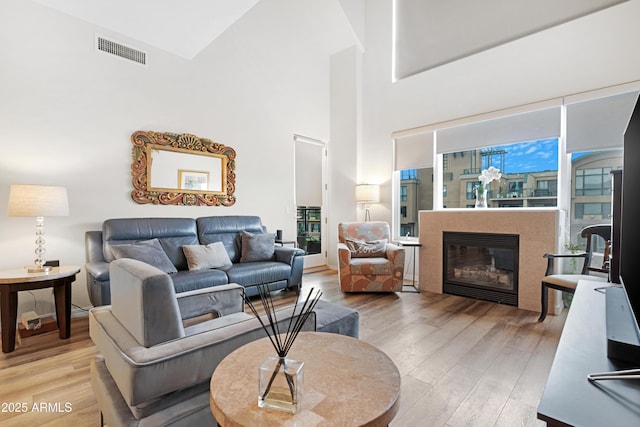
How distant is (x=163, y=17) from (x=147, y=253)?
2533 mm

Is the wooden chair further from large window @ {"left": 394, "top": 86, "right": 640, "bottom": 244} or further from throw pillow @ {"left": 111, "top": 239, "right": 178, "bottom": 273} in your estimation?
throw pillow @ {"left": 111, "top": 239, "right": 178, "bottom": 273}

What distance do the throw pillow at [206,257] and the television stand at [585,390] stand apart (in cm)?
301

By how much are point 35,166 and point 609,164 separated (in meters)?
5.78

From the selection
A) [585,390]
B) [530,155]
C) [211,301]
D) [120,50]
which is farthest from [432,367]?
[120,50]

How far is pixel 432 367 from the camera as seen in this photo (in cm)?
206

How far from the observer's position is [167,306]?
115 cm

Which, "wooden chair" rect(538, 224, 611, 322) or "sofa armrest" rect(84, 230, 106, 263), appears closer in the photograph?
"wooden chair" rect(538, 224, 611, 322)

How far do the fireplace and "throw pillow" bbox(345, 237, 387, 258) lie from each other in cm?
81

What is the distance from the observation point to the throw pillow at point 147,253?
2.81m

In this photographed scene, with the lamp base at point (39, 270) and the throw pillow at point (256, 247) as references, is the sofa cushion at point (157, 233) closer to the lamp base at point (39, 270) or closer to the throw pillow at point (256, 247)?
the lamp base at point (39, 270)

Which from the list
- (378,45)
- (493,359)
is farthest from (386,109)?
(493,359)

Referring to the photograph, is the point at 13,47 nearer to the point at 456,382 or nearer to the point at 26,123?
the point at 26,123

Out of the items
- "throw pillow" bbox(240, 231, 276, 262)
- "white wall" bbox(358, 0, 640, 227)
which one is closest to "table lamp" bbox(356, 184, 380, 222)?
"white wall" bbox(358, 0, 640, 227)

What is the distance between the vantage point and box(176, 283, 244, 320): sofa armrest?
185 centimetres
